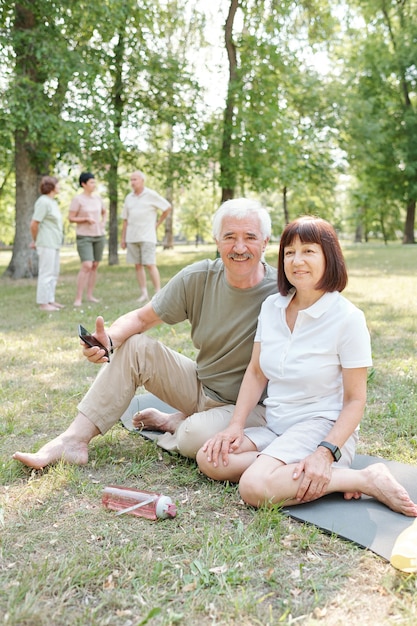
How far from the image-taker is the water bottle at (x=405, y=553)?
2100mm

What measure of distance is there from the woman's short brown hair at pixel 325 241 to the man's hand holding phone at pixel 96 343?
3.35 feet

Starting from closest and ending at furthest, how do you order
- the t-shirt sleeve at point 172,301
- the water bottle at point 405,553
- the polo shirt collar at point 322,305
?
the water bottle at point 405,553 < the polo shirt collar at point 322,305 < the t-shirt sleeve at point 172,301

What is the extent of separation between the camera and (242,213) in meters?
3.06

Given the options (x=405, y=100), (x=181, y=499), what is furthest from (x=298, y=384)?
(x=405, y=100)

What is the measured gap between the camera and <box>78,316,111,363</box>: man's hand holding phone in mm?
3072

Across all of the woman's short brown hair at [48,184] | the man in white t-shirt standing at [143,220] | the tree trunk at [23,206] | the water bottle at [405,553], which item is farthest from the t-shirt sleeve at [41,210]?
the water bottle at [405,553]

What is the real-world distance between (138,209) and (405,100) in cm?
2255

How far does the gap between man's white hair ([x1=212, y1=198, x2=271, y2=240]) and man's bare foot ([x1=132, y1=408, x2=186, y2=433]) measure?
119 cm

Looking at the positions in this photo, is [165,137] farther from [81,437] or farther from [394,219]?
[394,219]

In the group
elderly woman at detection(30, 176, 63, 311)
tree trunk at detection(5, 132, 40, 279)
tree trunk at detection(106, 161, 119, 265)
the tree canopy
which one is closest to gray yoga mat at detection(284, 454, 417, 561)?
elderly woman at detection(30, 176, 63, 311)

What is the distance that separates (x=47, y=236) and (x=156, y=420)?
5.35m

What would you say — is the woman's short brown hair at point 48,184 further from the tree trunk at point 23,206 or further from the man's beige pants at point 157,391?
the man's beige pants at point 157,391

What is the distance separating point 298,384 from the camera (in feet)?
9.34

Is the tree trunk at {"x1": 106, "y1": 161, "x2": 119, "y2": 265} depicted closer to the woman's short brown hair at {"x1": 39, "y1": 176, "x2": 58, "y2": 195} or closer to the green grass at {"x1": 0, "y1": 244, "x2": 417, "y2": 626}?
the woman's short brown hair at {"x1": 39, "y1": 176, "x2": 58, "y2": 195}
